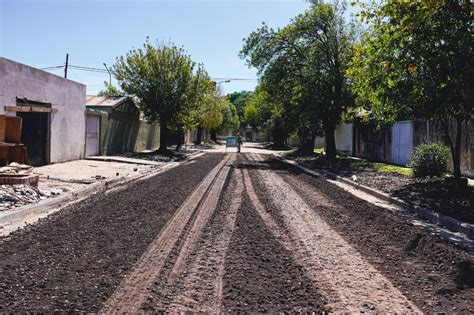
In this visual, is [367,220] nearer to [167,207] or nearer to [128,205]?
[167,207]

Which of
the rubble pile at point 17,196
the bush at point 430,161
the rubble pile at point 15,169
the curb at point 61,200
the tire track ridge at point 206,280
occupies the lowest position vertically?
the tire track ridge at point 206,280

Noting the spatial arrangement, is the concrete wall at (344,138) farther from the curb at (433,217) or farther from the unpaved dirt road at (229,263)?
Result: the unpaved dirt road at (229,263)

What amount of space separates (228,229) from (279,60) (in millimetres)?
19906

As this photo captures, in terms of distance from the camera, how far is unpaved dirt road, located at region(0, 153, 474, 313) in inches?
153

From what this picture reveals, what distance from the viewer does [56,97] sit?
17172 mm

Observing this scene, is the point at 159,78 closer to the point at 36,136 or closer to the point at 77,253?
the point at 36,136

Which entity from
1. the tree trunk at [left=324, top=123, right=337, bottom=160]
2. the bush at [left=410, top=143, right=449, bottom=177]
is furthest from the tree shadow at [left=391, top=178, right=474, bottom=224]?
the tree trunk at [left=324, top=123, right=337, bottom=160]

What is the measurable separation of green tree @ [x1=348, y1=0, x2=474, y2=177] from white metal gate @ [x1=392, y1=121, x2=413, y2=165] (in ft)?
26.5

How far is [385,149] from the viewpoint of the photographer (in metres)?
22.8

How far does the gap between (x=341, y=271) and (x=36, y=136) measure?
1437 cm

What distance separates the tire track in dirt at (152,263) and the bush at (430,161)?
329 inches

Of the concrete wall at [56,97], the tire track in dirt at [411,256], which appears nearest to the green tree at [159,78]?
the concrete wall at [56,97]

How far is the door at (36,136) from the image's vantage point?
1496 centimetres

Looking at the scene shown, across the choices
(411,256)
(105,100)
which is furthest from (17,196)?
(105,100)
